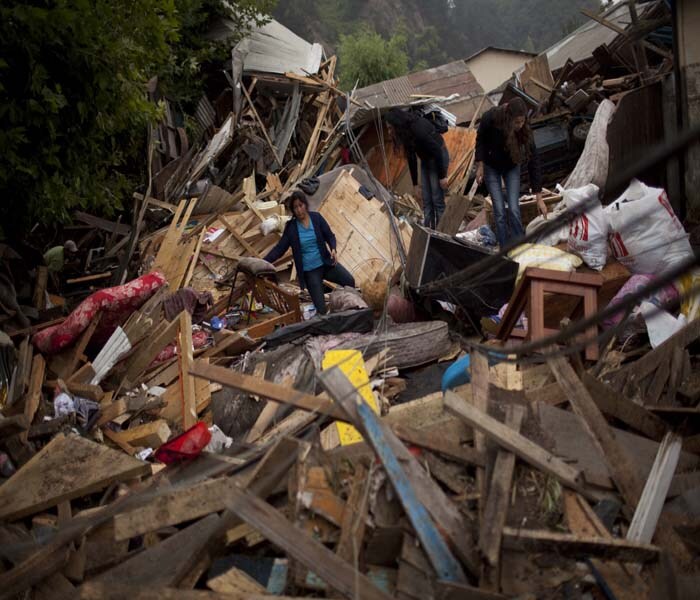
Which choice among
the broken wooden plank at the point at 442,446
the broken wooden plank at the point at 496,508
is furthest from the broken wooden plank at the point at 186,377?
the broken wooden plank at the point at 496,508

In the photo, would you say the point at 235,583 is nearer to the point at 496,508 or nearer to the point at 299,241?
the point at 496,508

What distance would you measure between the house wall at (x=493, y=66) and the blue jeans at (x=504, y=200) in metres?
24.2

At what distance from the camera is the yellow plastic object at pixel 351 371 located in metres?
4.87

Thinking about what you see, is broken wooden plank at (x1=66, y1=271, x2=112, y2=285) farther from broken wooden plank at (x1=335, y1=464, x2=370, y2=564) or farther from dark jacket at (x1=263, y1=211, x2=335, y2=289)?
broken wooden plank at (x1=335, y1=464, x2=370, y2=564)

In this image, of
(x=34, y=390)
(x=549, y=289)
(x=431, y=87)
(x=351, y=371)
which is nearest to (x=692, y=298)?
(x=549, y=289)

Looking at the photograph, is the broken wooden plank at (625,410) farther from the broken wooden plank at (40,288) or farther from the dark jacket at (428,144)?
the broken wooden plank at (40,288)

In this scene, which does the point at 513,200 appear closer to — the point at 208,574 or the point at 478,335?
the point at 478,335

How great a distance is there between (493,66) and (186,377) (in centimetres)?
2787

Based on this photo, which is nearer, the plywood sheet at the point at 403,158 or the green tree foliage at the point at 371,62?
the plywood sheet at the point at 403,158

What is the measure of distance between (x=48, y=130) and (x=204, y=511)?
4.62 meters

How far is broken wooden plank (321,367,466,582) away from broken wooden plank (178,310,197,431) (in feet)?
10.0

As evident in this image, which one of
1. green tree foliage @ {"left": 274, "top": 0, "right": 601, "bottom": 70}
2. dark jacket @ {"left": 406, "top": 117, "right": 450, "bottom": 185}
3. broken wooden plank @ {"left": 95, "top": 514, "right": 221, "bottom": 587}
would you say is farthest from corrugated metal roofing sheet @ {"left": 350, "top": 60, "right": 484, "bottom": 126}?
green tree foliage @ {"left": 274, "top": 0, "right": 601, "bottom": 70}

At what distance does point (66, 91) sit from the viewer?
20.8 ft

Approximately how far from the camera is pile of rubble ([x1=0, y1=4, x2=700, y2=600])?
9.07 feet
